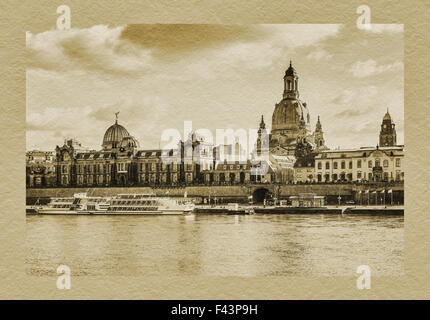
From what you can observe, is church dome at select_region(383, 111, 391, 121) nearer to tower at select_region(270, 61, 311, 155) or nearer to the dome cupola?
tower at select_region(270, 61, 311, 155)

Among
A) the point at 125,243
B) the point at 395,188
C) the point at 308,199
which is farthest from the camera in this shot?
the point at 308,199

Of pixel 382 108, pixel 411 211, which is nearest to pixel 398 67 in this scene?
pixel 382 108

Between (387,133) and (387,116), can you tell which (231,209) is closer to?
(387,133)

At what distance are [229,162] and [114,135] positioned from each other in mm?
1949

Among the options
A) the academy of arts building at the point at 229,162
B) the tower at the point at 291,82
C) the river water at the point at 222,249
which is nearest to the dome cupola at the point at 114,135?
the academy of arts building at the point at 229,162

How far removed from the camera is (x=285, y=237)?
8.98 meters

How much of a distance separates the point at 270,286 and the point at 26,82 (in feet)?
13.5

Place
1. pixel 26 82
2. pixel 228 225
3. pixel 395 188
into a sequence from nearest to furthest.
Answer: pixel 26 82 < pixel 395 188 < pixel 228 225

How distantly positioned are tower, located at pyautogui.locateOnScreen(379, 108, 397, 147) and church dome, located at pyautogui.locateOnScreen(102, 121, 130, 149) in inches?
145

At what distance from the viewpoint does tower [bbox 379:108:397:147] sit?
24.2 feet

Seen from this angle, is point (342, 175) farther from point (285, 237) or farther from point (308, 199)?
point (285, 237)

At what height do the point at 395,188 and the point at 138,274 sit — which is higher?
the point at 395,188

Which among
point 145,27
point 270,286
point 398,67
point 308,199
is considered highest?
point 145,27

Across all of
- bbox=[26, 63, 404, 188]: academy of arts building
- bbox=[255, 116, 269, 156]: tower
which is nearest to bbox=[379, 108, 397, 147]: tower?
bbox=[26, 63, 404, 188]: academy of arts building
